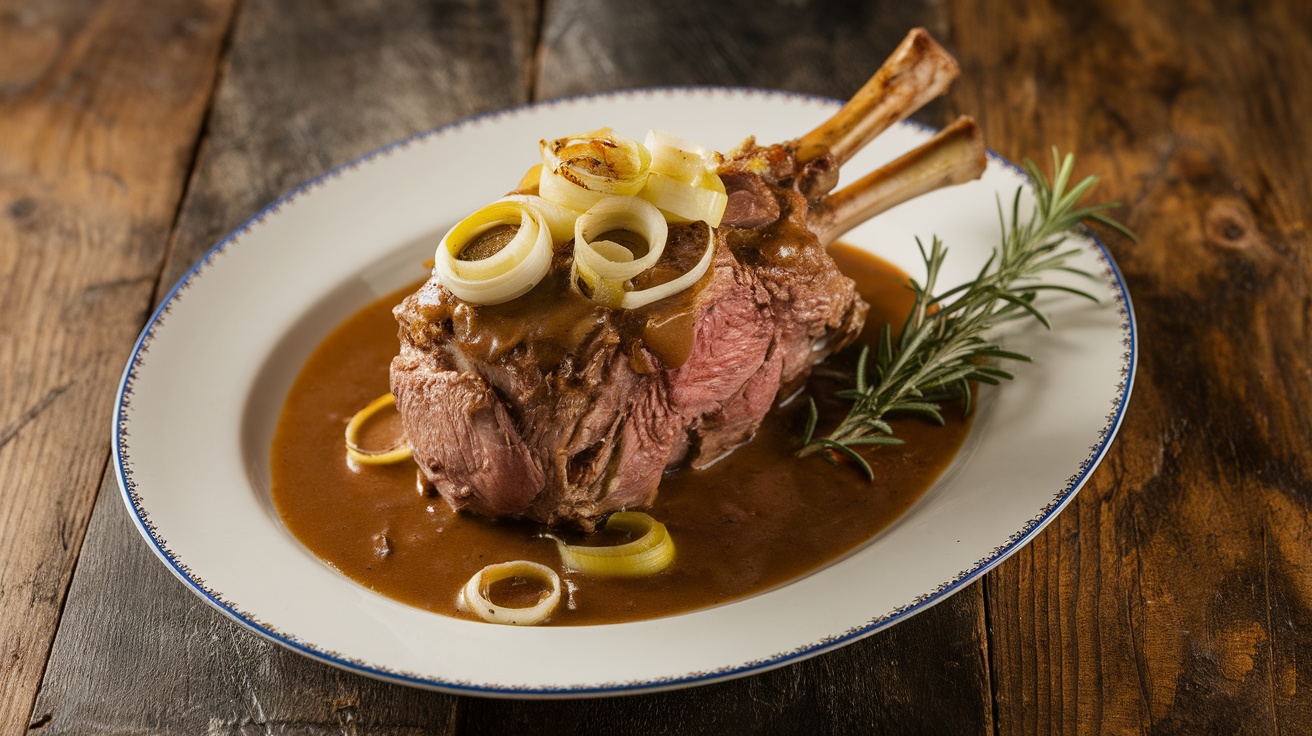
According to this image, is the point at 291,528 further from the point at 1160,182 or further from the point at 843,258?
the point at 1160,182

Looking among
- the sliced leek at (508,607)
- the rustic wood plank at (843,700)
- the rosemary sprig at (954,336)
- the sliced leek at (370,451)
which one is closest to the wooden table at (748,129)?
the rustic wood plank at (843,700)

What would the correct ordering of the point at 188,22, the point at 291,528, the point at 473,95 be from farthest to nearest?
1. the point at 188,22
2. the point at 473,95
3. the point at 291,528

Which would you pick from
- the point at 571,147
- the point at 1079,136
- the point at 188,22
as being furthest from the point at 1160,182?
the point at 188,22

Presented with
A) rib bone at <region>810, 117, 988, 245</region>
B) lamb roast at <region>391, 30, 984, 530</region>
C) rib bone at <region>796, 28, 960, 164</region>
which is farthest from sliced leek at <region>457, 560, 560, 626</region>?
rib bone at <region>796, 28, 960, 164</region>

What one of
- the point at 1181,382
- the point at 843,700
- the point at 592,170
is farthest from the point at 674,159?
the point at 1181,382

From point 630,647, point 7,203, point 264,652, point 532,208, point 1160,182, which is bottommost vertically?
point 7,203

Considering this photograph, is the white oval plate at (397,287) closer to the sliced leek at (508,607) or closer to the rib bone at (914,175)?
the sliced leek at (508,607)
